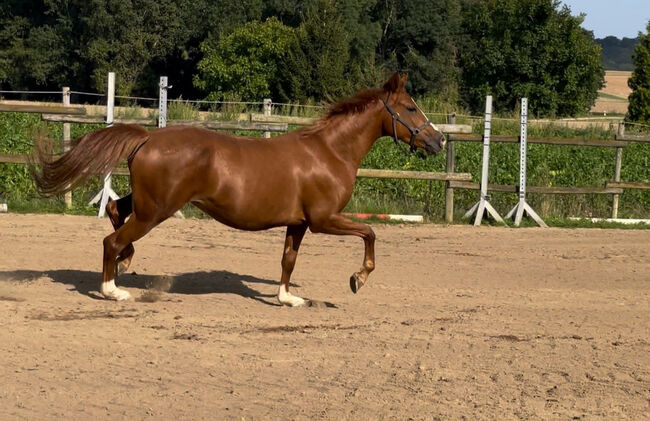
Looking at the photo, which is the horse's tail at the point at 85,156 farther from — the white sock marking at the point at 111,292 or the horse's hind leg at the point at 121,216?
the white sock marking at the point at 111,292

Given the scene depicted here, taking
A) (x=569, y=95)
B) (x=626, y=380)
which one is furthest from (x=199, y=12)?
(x=626, y=380)

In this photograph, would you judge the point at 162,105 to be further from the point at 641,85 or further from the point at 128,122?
the point at 641,85

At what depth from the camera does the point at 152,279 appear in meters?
9.81

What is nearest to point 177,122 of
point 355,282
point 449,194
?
point 449,194

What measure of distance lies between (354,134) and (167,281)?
7.81 feet

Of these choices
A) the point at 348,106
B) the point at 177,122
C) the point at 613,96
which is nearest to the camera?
the point at 348,106

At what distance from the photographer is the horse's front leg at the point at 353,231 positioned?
28.4ft

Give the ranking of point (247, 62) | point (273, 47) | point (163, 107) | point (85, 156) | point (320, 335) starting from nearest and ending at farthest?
point (320, 335) → point (85, 156) → point (163, 107) → point (273, 47) → point (247, 62)

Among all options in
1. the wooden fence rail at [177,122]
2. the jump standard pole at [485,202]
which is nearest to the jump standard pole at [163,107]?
the wooden fence rail at [177,122]

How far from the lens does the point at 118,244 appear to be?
8367mm

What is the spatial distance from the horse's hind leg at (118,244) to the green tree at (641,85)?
35.2 m

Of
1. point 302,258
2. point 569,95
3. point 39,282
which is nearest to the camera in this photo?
point 39,282

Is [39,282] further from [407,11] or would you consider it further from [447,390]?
[407,11]

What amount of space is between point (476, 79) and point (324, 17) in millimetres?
19315
